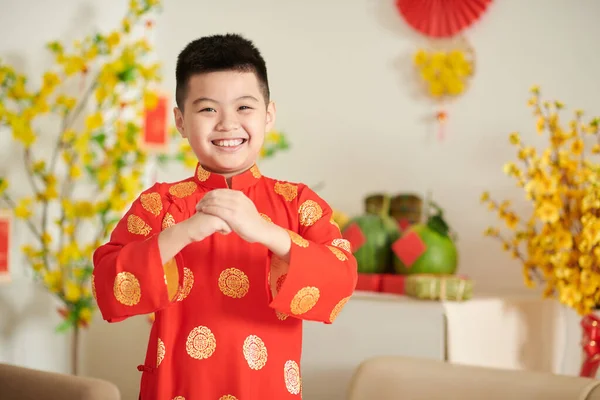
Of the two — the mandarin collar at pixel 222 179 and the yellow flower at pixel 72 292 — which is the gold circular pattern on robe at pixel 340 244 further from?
the yellow flower at pixel 72 292

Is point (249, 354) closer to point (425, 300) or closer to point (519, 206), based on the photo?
point (425, 300)

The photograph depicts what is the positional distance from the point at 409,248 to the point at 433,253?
0.07 m

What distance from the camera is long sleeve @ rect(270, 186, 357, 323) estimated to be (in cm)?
86

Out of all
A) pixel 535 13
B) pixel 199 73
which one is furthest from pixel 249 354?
pixel 535 13

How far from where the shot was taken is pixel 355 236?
2041 millimetres

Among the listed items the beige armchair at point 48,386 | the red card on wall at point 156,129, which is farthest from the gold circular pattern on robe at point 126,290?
the red card on wall at point 156,129

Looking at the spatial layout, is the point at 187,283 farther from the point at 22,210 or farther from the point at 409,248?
the point at 22,210

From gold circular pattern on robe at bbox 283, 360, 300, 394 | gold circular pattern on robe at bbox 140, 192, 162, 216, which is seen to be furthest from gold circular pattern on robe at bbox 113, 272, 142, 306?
gold circular pattern on robe at bbox 283, 360, 300, 394

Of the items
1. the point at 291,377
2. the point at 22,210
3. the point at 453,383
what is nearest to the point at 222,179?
the point at 291,377

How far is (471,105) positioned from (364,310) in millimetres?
855

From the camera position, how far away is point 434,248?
1985 mm

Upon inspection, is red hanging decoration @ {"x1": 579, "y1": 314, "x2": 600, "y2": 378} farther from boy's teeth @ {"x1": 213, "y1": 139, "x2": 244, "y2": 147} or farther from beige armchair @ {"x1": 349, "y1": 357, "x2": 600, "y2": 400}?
boy's teeth @ {"x1": 213, "y1": 139, "x2": 244, "y2": 147}

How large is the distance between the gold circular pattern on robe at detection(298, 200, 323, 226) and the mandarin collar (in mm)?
75

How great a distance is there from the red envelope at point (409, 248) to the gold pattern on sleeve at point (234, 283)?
113 cm
